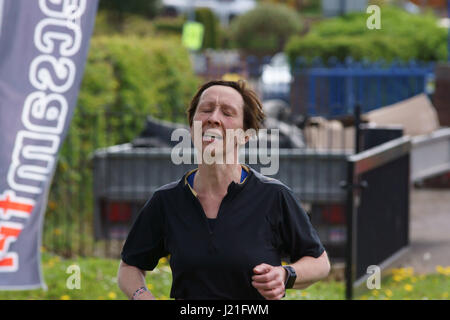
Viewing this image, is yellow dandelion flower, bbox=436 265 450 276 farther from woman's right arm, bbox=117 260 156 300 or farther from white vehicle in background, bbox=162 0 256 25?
white vehicle in background, bbox=162 0 256 25

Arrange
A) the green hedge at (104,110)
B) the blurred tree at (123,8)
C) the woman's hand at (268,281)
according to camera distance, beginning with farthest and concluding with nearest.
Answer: the blurred tree at (123,8) < the green hedge at (104,110) < the woman's hand at (268,281)

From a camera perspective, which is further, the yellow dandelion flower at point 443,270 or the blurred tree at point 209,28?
the blurred tree at point 209,28

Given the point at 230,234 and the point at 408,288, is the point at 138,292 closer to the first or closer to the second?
the point at 230,234

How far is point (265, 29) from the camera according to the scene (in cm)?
5606

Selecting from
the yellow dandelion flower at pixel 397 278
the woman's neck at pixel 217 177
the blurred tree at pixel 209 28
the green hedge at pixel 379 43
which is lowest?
the yellow dandelion flower at pixel 397 278

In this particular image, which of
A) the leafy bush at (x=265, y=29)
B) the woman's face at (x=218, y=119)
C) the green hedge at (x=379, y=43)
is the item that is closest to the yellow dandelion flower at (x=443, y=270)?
the woman's face at (x=218, y=119)

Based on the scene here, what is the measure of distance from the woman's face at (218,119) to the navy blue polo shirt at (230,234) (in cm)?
15

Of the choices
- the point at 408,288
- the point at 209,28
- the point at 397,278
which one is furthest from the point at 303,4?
the point at 408,288

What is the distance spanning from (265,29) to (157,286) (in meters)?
49.8

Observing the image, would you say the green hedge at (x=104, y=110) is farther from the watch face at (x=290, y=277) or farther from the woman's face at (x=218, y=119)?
the watch face at (x=290, y=277)

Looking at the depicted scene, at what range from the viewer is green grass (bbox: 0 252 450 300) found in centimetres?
686

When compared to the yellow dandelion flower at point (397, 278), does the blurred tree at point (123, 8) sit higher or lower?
higher

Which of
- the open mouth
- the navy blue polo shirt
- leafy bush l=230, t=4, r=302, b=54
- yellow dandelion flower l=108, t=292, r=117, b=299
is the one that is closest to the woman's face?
the open mouth

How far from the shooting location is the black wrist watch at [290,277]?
9.60ft
